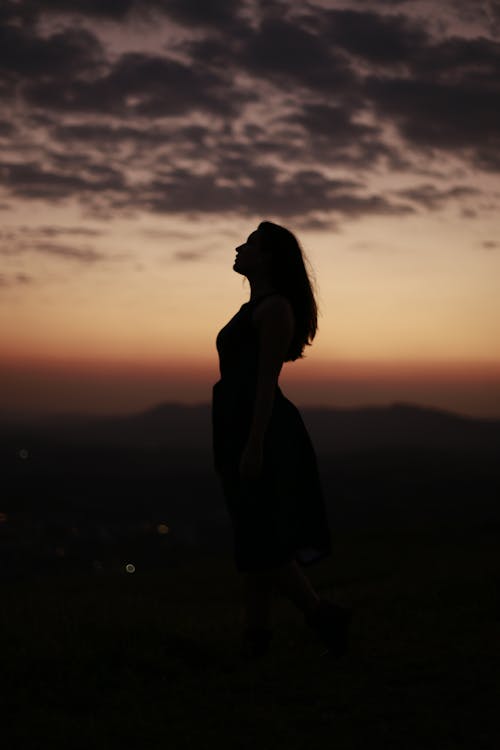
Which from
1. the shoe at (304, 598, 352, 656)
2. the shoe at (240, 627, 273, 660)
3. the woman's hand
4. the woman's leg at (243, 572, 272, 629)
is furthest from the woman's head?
the shoe at (240, 627, 273, 660)

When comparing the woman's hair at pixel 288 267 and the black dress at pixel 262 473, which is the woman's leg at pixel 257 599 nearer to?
the black dress at pixel 262 473

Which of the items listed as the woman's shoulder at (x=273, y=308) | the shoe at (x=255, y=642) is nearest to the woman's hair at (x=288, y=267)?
the woman's shoulder at (x=273, y=308)

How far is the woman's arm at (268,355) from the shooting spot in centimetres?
506

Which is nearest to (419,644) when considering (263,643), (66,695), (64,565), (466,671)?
(466,671)

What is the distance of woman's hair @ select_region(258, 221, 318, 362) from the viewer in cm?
531

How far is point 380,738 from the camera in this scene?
3.95 meters

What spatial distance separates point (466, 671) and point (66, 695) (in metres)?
2.58

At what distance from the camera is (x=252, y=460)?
507 centimetres

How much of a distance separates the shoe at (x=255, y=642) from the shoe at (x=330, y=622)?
351mm

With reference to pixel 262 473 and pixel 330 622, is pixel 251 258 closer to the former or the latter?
pixel 262 473

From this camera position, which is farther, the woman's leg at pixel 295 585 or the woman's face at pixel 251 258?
the woman's face at pixel 251 258

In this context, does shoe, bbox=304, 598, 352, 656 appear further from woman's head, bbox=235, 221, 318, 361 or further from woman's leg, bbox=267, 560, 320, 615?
woman's head, bbox=235, 221, 318, 361

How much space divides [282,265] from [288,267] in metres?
0.04

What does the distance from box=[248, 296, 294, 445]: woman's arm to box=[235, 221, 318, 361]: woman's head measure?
0.24 meters
